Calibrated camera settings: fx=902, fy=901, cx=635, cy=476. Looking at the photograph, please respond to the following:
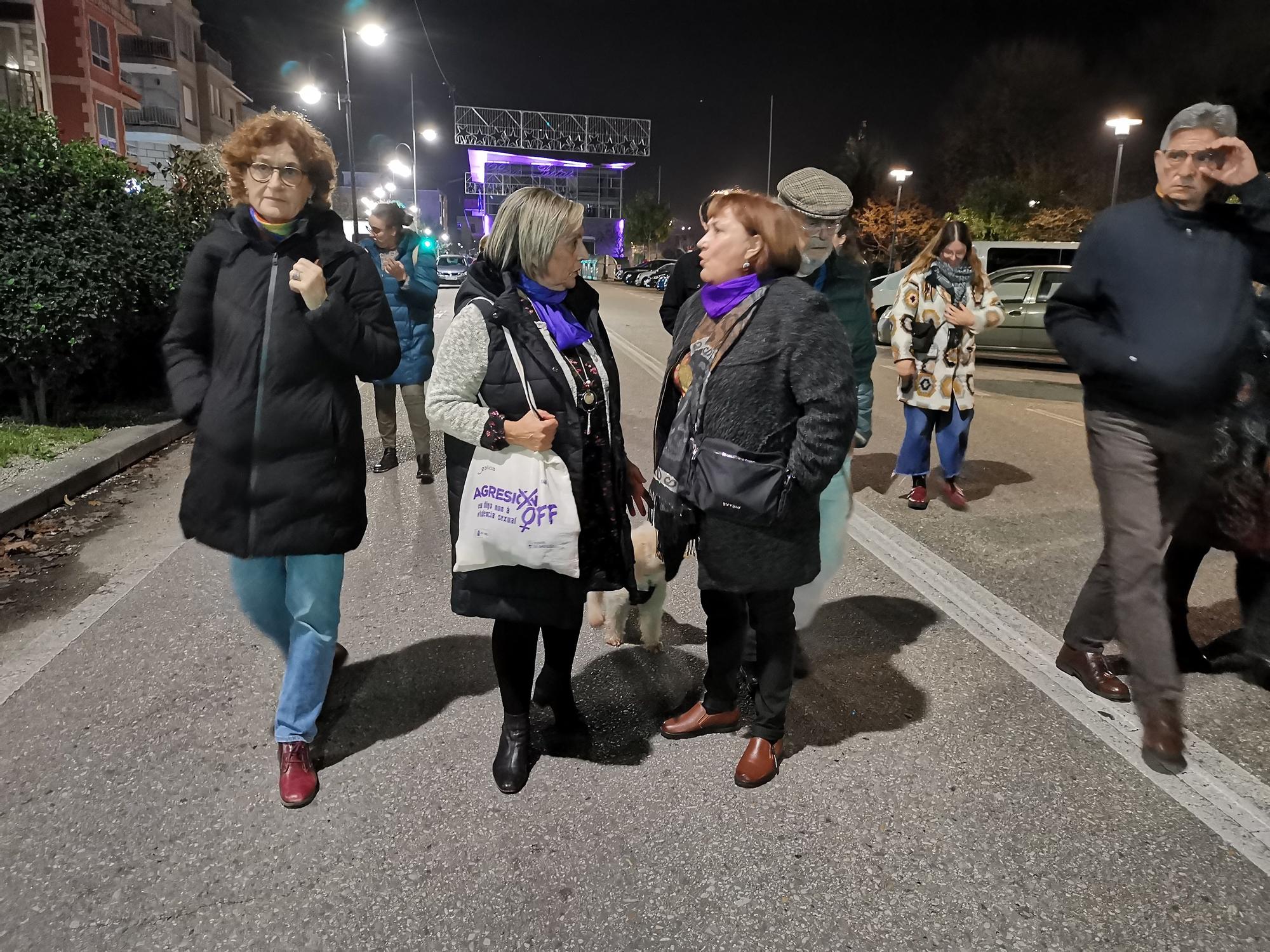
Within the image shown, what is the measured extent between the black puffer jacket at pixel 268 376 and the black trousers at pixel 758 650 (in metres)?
1.32

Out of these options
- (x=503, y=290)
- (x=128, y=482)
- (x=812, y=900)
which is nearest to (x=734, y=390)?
(x=503, y=290)

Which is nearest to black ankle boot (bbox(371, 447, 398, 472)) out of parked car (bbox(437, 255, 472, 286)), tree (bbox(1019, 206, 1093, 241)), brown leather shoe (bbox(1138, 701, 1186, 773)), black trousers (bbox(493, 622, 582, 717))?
black trousers (bbox(493, 622, 582, 717))

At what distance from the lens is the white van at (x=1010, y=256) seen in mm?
17641

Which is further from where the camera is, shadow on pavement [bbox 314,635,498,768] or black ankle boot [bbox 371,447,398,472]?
black ankle boot [bbox 371,447,398,472]

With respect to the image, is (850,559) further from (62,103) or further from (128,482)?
(62,103)

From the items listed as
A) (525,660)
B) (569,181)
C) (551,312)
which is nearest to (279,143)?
(551,312)

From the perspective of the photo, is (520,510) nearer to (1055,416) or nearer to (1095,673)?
(1095,673)

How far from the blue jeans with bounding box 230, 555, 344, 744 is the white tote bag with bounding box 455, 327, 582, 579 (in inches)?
23.3

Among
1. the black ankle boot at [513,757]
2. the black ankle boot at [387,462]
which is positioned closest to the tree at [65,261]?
the black ankle boot at [387,462]

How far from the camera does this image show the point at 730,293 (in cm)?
274

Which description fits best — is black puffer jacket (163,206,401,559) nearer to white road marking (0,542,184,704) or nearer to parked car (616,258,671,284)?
white road marking (0,542,184,704)

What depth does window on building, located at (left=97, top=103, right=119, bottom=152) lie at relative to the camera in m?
31.8

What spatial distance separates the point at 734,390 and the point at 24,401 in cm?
757

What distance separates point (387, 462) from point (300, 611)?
4.49m
